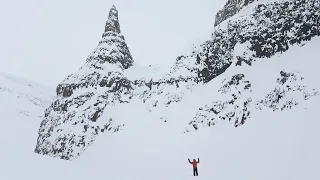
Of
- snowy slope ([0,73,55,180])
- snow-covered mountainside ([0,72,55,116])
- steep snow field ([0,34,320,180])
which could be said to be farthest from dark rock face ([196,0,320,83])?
snow-covered mountainside ([0,72,55,116])

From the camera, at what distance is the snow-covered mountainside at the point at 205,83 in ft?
91.8

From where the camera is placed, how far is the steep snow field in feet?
59.5

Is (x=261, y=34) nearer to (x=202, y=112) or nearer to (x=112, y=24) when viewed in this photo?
(x=202, y=112)

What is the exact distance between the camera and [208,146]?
85.8 feet

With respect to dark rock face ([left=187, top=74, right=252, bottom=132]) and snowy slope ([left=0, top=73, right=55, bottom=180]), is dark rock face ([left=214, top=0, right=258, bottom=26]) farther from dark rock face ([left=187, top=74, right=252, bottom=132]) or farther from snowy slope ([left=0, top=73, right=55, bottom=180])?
snowy slope ([left=0, top=73, right=55, bottom=180])

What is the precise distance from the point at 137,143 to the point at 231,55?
13.4m

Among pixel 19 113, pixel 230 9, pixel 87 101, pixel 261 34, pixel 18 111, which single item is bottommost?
pixel 87 101

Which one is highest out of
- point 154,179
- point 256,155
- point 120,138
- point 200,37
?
point 200,37

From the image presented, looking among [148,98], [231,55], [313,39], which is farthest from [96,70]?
[313,39]

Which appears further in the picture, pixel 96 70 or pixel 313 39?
pixel 96 70

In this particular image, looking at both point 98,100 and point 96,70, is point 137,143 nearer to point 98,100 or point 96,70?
point 98,100

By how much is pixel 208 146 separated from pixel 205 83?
10.3m

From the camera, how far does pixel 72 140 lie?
1401 inches

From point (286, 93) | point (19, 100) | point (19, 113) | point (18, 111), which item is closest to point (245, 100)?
point (286, 93)
